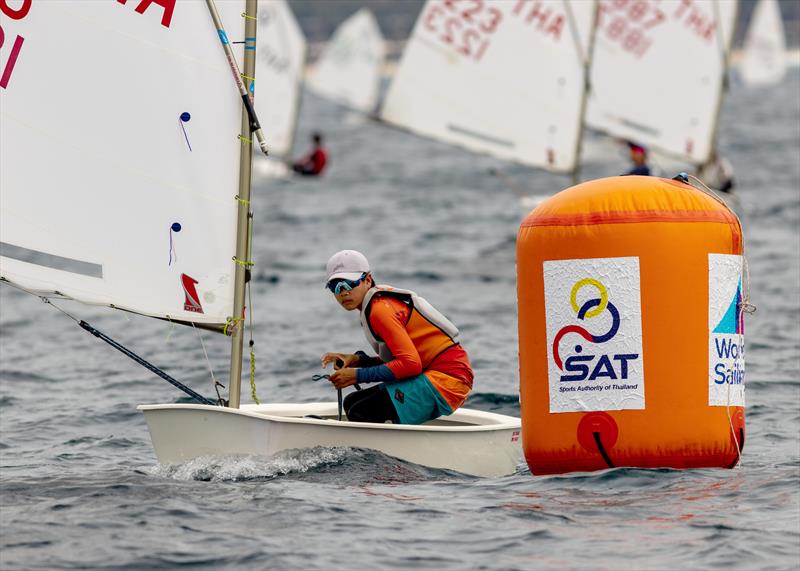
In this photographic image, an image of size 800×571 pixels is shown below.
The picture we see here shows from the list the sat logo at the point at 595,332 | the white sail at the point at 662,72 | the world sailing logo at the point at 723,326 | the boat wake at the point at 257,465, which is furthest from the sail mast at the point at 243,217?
the white sail at the point at 662,72

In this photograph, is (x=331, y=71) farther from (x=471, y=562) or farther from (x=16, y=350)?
(x=471, y=562)

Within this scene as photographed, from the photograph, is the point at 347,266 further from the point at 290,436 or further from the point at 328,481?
the point at 328,481

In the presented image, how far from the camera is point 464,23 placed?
19.2 metres

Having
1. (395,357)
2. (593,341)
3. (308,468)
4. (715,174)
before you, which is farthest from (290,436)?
(715,174)

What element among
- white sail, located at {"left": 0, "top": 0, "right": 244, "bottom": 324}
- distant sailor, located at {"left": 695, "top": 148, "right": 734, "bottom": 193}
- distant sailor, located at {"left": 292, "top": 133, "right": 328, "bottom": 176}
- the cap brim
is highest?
distant sailor, located at {"left": 292, "top": 133, "right": 328, "bottom": 176}

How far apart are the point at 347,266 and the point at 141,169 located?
1155mm

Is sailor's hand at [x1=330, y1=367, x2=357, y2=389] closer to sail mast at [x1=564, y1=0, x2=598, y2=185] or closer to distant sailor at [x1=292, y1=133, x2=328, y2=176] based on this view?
sail mast at [x1=564, y1=0, x2=598, y2=185]

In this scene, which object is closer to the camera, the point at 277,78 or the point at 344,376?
the point at 344,376

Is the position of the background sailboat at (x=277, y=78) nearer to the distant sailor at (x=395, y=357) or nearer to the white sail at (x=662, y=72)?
the white sail at (x=662, y=72)

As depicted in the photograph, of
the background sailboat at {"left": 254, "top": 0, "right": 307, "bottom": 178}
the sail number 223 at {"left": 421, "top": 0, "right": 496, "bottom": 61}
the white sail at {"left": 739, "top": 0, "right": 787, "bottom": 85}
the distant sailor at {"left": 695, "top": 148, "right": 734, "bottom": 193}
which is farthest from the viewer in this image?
the white sail at {"left": 739, "top": 0, "right": 787, "bottom": 85}

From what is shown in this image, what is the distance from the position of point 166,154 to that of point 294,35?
2471 centimetres

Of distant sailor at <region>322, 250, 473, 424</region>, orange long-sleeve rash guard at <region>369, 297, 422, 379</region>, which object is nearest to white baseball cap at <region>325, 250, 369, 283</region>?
distant sailor at <region>322, 250, 473, 424</region>

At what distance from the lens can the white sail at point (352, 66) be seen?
1948 inches

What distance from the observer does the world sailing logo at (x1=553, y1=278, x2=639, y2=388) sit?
6891mm
